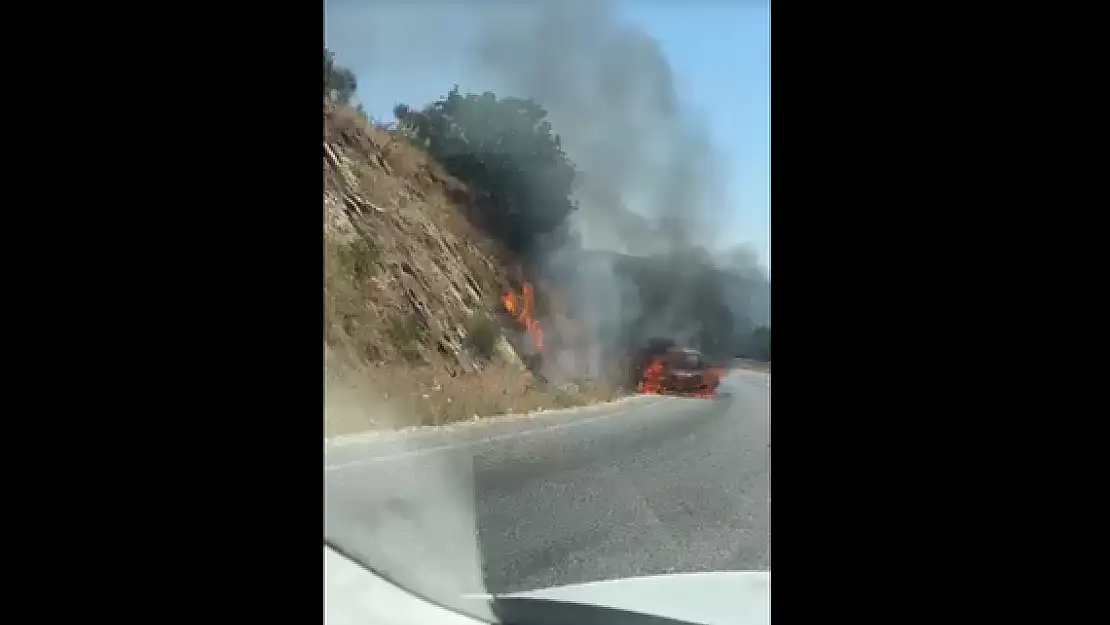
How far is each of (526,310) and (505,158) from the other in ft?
1.40

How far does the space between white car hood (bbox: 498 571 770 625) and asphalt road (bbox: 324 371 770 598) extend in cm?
14

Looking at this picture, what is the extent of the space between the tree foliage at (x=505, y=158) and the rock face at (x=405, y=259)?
0.22 feet

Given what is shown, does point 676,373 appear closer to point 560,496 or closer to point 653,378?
point 653,378

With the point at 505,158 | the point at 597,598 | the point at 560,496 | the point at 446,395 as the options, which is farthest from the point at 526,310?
the point at 597,598

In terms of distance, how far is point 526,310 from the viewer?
2.36 meters

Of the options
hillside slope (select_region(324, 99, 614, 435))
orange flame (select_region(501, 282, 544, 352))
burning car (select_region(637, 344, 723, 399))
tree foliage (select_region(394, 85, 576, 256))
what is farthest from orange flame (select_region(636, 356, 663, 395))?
tree foliage (select_region(394, 85, 576, 256))

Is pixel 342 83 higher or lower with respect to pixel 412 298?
higher

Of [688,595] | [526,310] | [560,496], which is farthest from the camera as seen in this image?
[526,310]

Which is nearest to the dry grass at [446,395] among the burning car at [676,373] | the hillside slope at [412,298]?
the hillside slope at [412,298]

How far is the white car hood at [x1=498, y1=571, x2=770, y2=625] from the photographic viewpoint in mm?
1571
